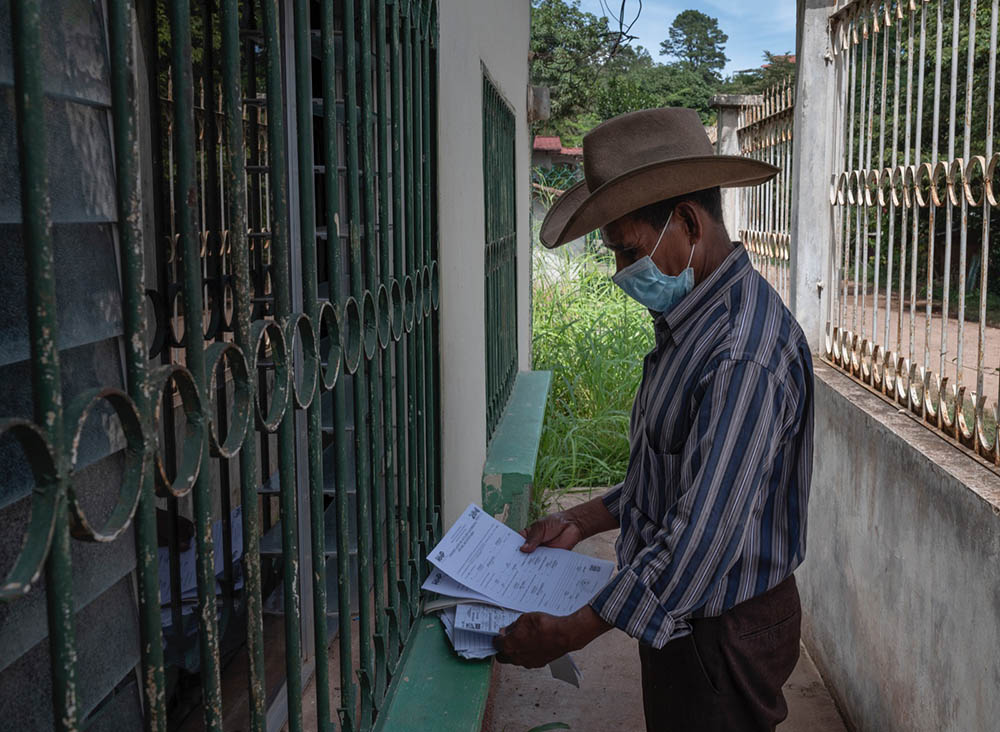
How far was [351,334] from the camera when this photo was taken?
1.69 meters

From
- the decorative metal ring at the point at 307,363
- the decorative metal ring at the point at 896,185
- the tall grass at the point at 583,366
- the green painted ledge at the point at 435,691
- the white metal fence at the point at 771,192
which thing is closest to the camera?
the decorative metal ring at the point at 307,363

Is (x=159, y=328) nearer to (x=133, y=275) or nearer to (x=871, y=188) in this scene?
(x=133, y=275)

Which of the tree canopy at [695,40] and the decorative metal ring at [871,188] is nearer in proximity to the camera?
the decorative metal ring at [871,188]

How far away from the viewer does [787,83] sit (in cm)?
577

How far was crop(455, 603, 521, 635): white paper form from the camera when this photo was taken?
216 cm

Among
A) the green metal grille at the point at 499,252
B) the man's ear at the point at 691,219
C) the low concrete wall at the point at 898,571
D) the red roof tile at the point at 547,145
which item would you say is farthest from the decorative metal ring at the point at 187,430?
the red roof tile at the point at 547,145

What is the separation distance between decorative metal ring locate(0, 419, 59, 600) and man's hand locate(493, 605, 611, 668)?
1321 mm

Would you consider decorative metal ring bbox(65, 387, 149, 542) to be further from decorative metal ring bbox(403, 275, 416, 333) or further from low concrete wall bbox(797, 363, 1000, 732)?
low concrete wall bbox(797, 363, 1000, 732)

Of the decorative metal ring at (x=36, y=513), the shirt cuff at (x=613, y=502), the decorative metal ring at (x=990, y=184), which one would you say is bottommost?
the shirt cuff at (x=613, y=502)

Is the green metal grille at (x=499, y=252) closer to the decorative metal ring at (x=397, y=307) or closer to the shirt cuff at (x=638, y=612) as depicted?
the decorative metal ring at (x=397, y=307)

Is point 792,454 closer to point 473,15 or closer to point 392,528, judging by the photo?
point 392,528

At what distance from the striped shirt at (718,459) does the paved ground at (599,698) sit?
1.80 metres

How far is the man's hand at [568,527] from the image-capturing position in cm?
241

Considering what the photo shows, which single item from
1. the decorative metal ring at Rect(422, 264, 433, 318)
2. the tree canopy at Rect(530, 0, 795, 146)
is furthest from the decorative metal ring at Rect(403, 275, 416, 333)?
the tree canopy at Rect(530, 0, 795, 146)
